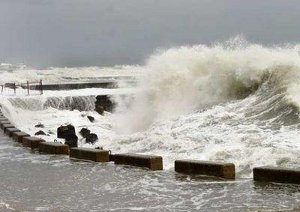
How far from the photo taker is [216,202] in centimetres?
669

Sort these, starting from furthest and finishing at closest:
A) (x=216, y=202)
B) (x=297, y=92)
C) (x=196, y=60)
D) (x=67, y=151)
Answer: (x=196, y=60), (x=297, y=92), (x=67, y=151), (x=216, y=202)

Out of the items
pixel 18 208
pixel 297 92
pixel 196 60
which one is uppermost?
Result: pixel 196 60

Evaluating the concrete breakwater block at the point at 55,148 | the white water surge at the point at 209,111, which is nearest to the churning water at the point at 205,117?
the white water surge at the point at 209,111

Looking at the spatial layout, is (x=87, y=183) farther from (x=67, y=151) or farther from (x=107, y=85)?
(x=107, y=85)

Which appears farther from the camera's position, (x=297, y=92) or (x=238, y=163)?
(x=297, y=92)

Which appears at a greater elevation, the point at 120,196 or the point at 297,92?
the point at 297,92

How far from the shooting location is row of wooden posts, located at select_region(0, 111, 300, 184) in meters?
7.63

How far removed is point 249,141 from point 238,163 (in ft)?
6.21

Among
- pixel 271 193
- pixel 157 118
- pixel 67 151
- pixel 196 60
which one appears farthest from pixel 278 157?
pixel 196 60

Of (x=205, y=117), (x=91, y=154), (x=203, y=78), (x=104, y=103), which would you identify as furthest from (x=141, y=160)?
(x=104, y=103)

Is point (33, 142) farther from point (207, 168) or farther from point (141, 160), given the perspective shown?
point (207, 168)

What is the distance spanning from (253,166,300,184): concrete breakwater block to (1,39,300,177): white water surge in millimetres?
1370

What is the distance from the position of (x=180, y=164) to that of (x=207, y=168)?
0.61 meters

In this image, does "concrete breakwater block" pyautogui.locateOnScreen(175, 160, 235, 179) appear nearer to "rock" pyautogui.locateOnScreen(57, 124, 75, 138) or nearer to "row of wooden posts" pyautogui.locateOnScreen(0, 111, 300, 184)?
"row of wooden posts" pyautogui.locateOnScreen(0, 111, 300, 184)
